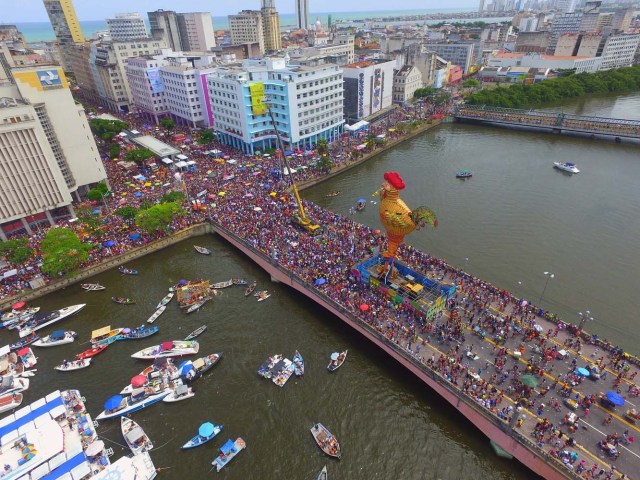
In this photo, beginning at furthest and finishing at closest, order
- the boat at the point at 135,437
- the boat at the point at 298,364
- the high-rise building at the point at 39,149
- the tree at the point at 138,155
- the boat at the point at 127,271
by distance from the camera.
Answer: the tree at the point at 138,155, the boat at the point at 127,271, the high-rise building at the point at 39,149, the boat at the point at 298,364, the boat at the point at 135,437

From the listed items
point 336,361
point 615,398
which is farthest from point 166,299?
point 615,398

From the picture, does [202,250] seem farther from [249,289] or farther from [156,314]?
[156,314]

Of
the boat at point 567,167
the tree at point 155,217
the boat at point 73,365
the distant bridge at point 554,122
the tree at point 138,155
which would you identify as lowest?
the boat at point 73,365

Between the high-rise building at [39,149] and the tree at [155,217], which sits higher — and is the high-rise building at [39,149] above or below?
above

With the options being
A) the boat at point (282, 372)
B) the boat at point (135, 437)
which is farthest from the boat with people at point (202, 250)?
the boat at point (135, 437)

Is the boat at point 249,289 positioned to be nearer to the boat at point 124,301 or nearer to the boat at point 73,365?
the boat at point 124,301

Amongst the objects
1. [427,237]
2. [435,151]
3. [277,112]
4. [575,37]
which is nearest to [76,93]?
[277,112]
